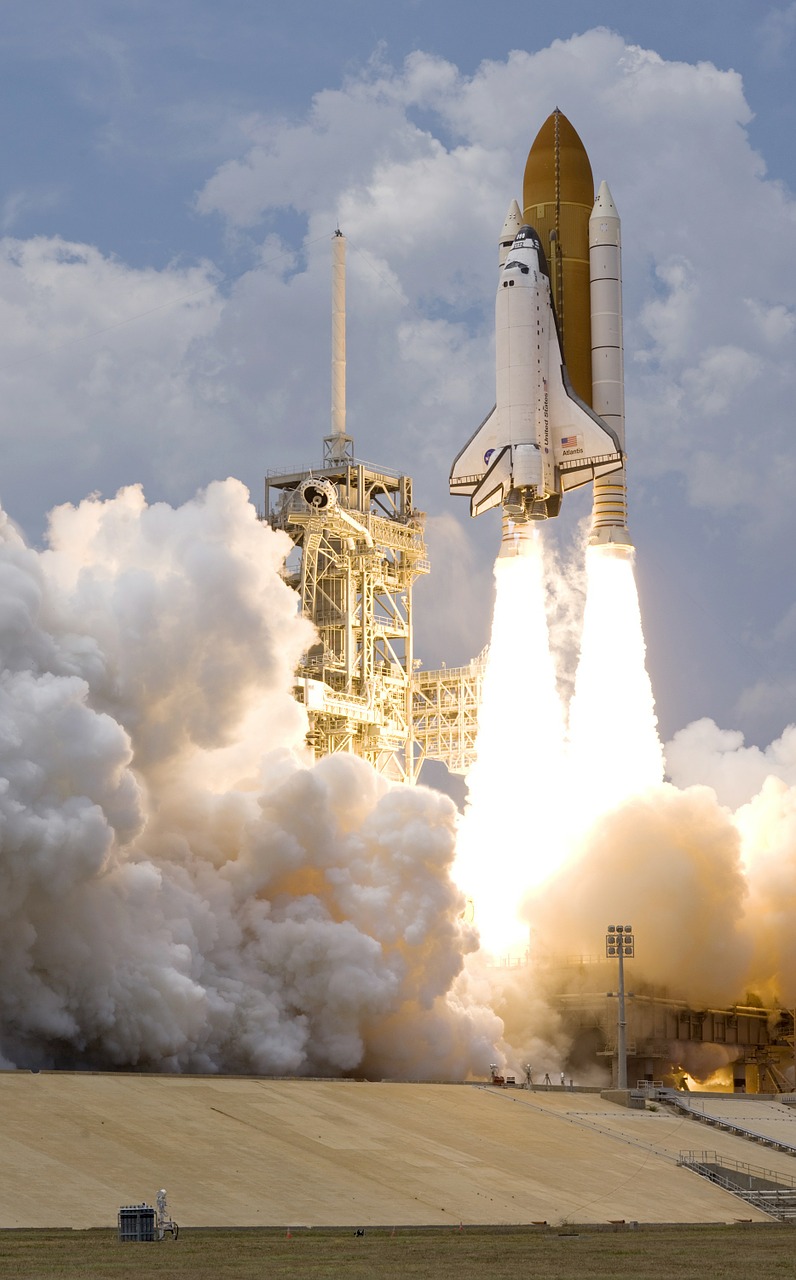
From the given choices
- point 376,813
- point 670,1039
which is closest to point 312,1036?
point 376,813

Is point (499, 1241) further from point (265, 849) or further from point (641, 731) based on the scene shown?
point (641, 731)

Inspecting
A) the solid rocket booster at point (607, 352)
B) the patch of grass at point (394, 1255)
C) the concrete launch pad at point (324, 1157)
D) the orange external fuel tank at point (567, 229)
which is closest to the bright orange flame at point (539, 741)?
the solid rocket booster at point (607, 352)

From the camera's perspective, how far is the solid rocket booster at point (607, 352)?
62.7 m

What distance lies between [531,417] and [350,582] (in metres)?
13.8

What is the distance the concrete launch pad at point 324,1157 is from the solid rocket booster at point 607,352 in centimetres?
2124

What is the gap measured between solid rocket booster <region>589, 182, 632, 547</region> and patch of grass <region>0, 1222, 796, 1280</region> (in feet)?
104

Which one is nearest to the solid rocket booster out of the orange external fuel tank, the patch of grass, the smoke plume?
the orange external fuel tank

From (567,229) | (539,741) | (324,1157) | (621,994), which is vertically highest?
(567,229)

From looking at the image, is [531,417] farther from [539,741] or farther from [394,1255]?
[394,1255]

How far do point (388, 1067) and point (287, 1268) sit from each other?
2679 centimetres

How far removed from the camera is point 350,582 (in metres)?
71.8

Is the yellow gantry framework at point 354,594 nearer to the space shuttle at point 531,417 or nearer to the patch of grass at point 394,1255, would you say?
the space shuttle at point 531,417

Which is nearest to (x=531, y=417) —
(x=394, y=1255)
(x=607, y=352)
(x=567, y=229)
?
(x=607, y=352)

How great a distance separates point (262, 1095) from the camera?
4247 cm
